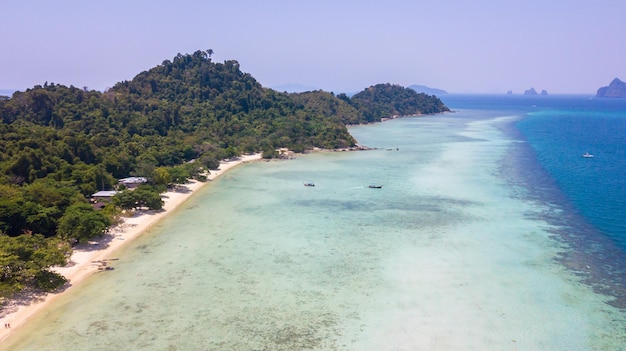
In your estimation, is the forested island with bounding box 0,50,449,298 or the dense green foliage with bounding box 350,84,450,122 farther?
the dense green foliage with bounding box 350,84,450,122

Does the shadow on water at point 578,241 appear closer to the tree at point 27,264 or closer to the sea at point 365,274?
the sea at point 365,274

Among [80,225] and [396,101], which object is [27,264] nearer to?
[80,225]

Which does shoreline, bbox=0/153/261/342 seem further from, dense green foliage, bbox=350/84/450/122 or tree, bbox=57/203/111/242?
dense green foliage, bbox=350/84/450/122

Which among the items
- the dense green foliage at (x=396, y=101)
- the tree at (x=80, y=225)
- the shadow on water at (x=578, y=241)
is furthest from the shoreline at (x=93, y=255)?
the dense green foliage at (x=396, y=101)

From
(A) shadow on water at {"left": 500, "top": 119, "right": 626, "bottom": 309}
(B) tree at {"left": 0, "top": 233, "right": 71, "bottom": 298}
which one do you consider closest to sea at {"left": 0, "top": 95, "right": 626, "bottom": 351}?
(A) shadow on water at {"left": 500, "top": 119, "right": 626, "bottom": 309}

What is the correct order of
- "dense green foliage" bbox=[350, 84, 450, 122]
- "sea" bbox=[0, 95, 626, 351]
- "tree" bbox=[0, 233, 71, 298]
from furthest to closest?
"dense green foliage" bbox=[350, 84, 450, 122], "tree" bbox=[0, 233, 71, 298], "sea" bbox=[0, 95, 626, 351]

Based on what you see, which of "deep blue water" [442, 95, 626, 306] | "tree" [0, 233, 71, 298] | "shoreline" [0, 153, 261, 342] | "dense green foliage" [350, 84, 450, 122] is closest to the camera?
"shoreline" [0, 153, 261, 342]

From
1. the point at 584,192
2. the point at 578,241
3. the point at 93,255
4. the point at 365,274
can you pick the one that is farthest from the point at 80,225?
the point at 584,192
